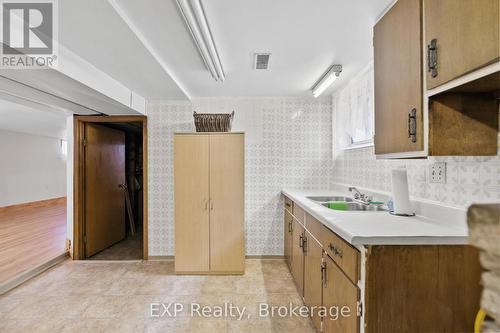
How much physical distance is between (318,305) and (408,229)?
0.94 meters

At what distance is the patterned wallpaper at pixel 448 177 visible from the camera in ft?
4.33

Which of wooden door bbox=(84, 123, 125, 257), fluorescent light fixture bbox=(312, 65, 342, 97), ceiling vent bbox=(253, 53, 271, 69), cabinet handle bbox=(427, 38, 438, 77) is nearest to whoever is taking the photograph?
cabinet handle bbox=(427, 38, 438, 77)

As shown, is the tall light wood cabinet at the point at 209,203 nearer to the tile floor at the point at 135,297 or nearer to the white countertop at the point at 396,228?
the tile floor at the point at 135,297

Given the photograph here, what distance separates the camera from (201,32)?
70.9 inches

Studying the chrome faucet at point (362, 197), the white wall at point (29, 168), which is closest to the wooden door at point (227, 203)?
the chrome faucet at point (362, 197)

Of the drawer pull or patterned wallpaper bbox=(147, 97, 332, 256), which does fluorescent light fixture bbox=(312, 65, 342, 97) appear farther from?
the drawer pull

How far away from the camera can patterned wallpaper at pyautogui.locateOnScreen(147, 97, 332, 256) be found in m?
3.61

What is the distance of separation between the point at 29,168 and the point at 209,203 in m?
7.27

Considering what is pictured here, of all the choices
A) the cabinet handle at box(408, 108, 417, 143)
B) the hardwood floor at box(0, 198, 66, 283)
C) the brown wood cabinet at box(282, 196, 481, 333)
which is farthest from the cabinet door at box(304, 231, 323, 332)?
the hardwood floor at box(0, 198, 66, 283)

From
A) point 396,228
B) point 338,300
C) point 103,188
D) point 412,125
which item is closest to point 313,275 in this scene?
point 338,300

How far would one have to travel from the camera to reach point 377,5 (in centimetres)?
161

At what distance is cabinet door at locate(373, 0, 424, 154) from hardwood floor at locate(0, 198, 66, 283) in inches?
157

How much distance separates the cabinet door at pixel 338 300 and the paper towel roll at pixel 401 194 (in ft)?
2.01

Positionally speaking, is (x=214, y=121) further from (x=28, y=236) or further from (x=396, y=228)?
(x=28, y=236)
